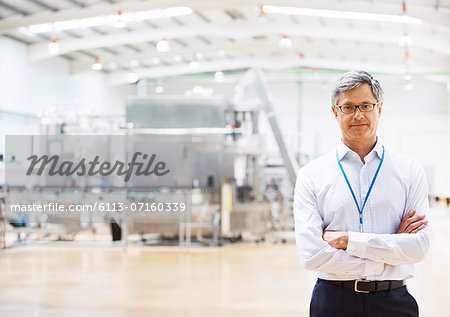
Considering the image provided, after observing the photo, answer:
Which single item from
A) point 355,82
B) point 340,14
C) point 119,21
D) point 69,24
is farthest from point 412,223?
point 69,24

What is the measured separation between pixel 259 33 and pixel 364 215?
12.2m

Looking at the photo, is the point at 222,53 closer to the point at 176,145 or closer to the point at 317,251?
the point at 176,145

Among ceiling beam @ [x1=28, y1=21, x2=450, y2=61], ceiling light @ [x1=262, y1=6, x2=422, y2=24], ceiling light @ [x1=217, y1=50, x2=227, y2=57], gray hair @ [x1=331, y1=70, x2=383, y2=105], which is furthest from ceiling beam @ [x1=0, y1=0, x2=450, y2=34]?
gray hair @ [x1=331, y1=70, x2=383, y2=105]

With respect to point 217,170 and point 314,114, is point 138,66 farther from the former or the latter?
point 217,170

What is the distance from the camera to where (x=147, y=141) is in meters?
9.61

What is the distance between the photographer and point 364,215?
1.84 meters

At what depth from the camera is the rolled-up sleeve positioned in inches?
71.4

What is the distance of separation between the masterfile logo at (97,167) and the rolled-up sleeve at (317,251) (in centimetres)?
579

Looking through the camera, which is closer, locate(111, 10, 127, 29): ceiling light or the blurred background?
the blurred background

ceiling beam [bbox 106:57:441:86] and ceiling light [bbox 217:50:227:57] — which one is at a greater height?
ceiling light [bbox 217:50:227:57]

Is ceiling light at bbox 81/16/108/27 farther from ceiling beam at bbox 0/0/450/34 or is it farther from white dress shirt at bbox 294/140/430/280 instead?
white dress shirt at bbox 294/140/430/280

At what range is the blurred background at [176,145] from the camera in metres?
5.94

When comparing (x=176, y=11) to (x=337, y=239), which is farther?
(x=176, y=11)

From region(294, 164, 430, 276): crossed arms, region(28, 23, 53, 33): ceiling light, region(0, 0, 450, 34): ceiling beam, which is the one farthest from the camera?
region(28, 23, 53, 33): ceiling light
